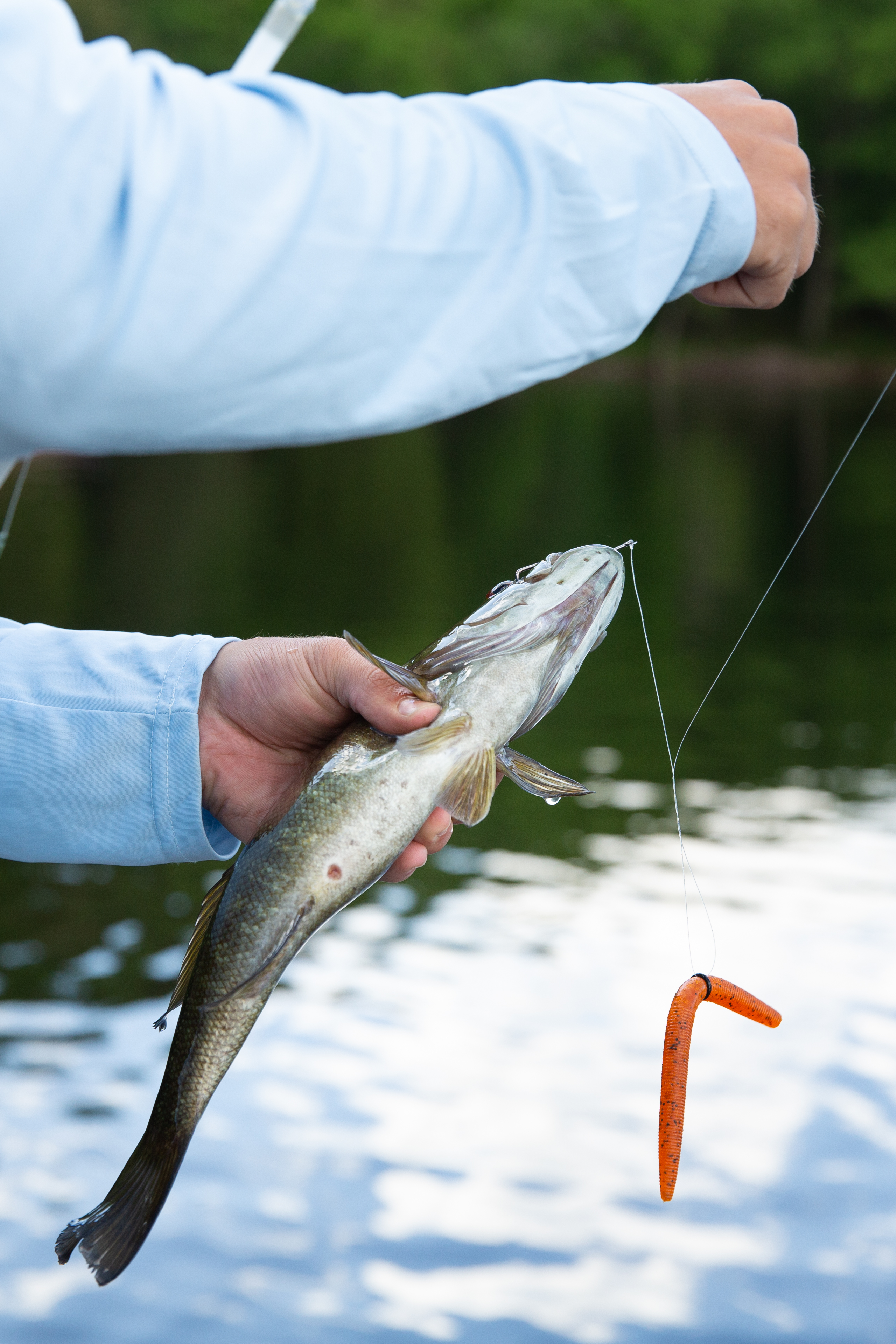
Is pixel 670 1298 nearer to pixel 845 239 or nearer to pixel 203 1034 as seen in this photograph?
pixel 203 1034

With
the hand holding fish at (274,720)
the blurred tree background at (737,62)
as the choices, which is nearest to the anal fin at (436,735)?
the hand holding fish at (274,720)

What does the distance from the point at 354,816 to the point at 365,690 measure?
0.28 m

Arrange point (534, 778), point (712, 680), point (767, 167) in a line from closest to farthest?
point (767, 167) < point (534, 778) < point (712, 680)

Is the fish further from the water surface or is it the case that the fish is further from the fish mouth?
the water surface

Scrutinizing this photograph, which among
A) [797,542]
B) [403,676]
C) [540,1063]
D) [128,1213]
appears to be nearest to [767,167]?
[403,676]

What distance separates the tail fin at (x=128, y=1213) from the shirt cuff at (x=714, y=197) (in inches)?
57.3

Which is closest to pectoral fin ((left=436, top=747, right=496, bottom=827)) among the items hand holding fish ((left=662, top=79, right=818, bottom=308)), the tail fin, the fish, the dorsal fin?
the fish

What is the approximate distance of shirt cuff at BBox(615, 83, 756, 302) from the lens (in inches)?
65.8

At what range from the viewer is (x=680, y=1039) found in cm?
248

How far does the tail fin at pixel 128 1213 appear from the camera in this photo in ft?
6.98

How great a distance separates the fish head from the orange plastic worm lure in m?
0.55

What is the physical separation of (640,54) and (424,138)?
63703 millimetres

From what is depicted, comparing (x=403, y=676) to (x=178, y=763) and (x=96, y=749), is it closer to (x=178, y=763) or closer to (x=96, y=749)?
(x=178, y=763)

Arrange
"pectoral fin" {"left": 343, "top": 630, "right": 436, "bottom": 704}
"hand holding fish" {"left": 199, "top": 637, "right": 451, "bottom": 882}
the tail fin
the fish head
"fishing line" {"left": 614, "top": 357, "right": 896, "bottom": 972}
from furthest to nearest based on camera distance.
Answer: "fishing line" {"left": 614, "top": 357, "right": 896, "bottom": 972}
"hand holding fish" {"left": 199, "top": 637, "right": 451, "bottom": 882}
the fish head
"pectoral fin" {"left": 343, "top": 630, "right": 436, "bottom": 704}
the tail fin
